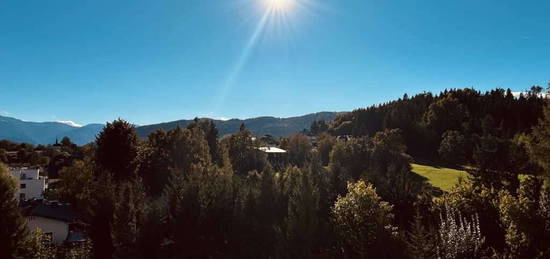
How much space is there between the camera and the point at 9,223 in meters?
17.1

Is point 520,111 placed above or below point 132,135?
above

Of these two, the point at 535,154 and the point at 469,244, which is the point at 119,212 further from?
the point at 535,154

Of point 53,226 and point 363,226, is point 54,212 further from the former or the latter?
point 363,226

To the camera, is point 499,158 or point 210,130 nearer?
point 499,158

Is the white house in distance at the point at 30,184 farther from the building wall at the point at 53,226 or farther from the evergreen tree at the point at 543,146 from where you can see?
the evergreen tree at the point at 543,146

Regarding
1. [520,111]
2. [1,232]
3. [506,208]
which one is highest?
[520,111]

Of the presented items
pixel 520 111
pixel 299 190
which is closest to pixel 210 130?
pixel 299 190

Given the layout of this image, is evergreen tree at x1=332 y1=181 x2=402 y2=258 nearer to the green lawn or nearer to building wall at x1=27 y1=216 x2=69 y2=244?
building wall at x1=27 y1=216 x2=69 y2=244

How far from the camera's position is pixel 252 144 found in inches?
3066

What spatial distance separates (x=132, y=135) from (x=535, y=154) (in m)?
34.5

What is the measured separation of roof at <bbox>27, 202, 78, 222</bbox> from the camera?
1458 inches

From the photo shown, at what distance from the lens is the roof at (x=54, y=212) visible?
37.0 meters

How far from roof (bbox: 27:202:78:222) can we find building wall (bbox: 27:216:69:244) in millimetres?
489

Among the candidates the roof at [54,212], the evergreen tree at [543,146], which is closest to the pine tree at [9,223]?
the roof at [54,212]
